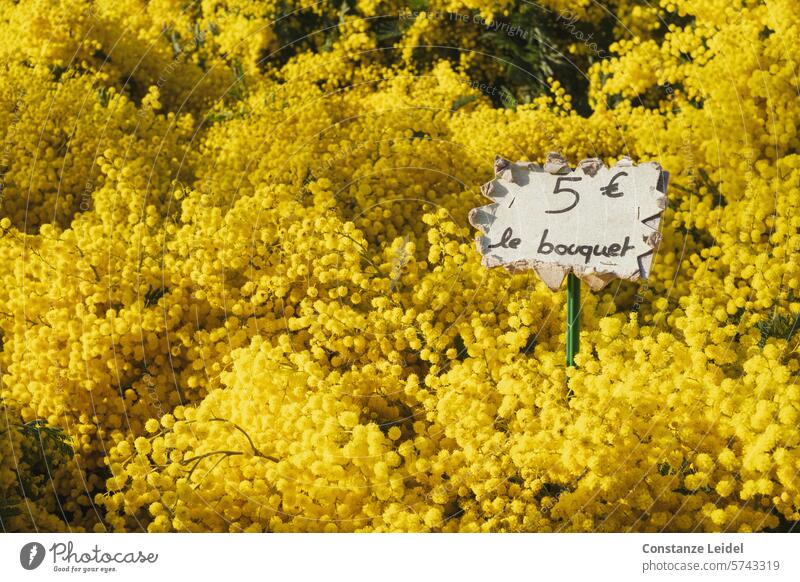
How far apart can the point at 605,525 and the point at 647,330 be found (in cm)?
118

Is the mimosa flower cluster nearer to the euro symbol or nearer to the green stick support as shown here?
the green stick support

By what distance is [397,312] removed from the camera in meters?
4.54

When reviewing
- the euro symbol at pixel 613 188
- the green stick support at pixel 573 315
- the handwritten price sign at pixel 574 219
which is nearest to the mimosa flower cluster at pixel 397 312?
the green stick support at pixel 573 315

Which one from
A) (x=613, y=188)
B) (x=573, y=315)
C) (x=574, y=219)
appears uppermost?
(x=613, y=188)

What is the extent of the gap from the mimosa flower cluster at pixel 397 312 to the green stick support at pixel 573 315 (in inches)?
5.8

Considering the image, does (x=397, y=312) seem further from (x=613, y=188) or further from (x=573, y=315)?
(x=613, y=188)

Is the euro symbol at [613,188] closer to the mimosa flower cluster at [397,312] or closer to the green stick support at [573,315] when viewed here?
the green stick support at [573,315]

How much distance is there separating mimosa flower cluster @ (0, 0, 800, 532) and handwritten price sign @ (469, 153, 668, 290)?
0.36m

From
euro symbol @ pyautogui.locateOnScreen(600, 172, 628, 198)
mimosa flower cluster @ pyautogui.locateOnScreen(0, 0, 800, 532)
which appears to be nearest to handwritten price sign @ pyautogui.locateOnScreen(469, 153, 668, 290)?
euro symbol @ pyautogui.locateOnScreen(600, 172, 628, 198)

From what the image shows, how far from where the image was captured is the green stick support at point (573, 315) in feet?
13.9

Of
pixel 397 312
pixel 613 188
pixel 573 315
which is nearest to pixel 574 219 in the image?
pixel 613 188

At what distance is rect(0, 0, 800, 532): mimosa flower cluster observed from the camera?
3900 mm

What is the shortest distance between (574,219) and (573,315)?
1.71ft

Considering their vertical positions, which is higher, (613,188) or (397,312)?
(613,188)
